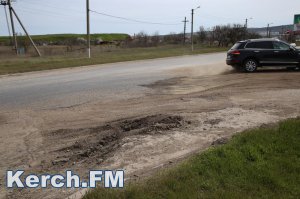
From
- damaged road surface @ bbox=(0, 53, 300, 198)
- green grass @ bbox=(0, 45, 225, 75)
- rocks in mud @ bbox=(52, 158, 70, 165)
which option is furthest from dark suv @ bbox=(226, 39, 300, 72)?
rocks in mud @ bbox=(52, 158, 70, 165)

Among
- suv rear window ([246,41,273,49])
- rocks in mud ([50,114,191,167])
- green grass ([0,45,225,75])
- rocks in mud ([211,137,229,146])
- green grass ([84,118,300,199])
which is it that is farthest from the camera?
green grass ([0,45,225,75])

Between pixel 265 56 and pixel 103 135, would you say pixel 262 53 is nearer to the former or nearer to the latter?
pixel 265 56

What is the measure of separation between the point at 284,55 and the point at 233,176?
1529cm

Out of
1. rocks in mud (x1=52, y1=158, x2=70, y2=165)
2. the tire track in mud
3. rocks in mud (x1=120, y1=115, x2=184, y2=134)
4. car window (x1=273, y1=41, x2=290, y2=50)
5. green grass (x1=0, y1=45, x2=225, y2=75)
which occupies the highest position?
car window (x1=273, y1=41, x2=290, y2=50)

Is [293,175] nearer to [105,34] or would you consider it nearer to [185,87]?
[185,87]

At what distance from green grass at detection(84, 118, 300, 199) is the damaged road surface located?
1.65 ft

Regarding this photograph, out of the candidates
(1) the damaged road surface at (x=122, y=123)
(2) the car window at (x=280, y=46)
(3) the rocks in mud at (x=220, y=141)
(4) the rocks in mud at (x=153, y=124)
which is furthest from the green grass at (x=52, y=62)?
(3) the rocks in mud at (x=220, y=141)

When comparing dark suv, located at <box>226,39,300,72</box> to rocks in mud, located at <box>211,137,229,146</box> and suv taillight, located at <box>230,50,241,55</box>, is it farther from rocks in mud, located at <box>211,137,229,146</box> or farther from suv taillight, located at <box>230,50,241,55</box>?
rocks in mud, located at <box>211,137,229,146</box>

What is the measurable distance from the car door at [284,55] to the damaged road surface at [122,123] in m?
4.58

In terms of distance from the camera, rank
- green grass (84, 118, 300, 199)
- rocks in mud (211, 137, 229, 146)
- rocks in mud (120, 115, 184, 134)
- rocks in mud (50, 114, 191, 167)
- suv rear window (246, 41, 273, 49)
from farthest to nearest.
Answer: suv rear window (246, 41, 273, 49), rocks in mud (120, 115, 184, 134), rocks in mud (211, 137, 229, 146), rocks in mud (50, 114, 191, 167), green grass (84, 118, 300, 199)

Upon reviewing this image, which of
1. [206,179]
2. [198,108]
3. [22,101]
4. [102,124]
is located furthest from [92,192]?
[22,101]

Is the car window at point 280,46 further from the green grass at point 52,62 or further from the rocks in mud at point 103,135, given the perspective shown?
the green grass at point 52,62

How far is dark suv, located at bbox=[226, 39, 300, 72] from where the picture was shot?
18000 mm

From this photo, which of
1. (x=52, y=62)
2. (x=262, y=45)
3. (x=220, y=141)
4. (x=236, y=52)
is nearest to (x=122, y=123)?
(x=220, y=141)
